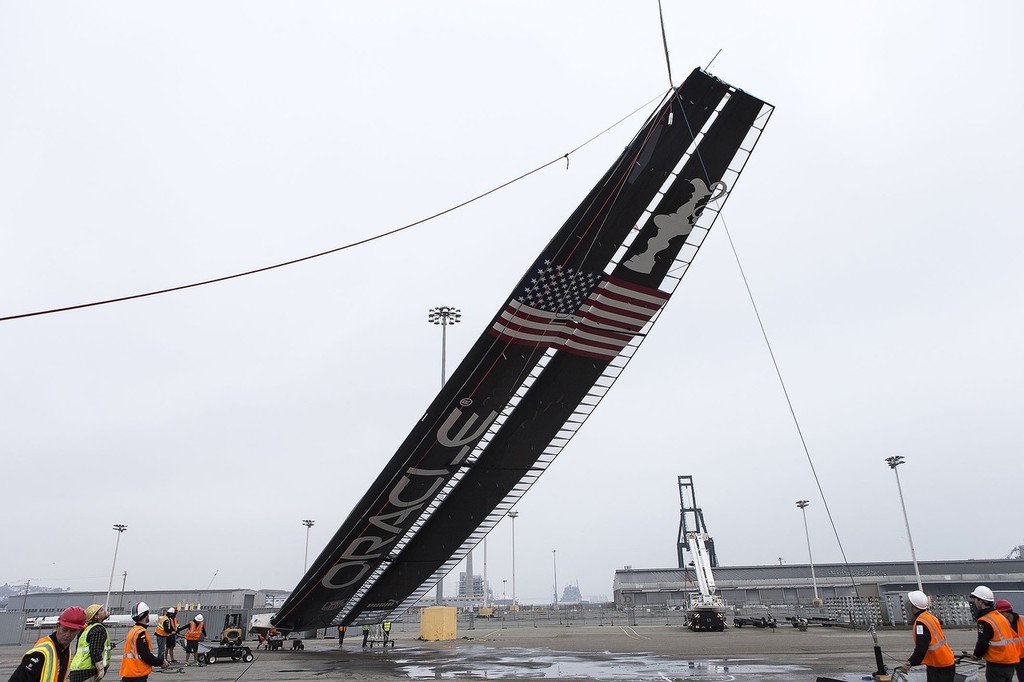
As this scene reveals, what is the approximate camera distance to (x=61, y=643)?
17.1ft

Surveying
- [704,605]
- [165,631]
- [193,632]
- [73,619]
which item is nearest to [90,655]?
[73,619]

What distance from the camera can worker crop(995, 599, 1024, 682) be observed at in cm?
757

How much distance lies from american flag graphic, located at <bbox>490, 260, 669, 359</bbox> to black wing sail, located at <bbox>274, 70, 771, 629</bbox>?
0.09 ft

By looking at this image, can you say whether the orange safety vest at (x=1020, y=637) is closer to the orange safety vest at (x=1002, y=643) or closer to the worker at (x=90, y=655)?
the orange safety vest at (x=1002, y=643)

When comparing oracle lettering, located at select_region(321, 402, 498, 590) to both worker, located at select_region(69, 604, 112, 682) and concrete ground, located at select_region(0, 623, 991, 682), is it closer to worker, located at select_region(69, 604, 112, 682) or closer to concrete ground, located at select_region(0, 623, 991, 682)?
concrete ground, located at select_region(0, 623, 991, 682)

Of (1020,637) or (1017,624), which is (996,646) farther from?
Answer: (1017,624)

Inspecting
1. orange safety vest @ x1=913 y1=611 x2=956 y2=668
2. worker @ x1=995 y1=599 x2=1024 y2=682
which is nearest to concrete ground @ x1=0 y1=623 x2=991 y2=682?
worker @ x1=995 y1=599 x2=1024 y2=682

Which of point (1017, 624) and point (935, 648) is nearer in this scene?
point (935, 648)

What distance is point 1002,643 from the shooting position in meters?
7.53

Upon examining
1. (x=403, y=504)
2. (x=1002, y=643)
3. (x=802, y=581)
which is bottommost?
(x=802, y=581)

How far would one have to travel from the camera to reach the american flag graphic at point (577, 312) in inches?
606

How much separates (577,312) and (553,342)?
101cm

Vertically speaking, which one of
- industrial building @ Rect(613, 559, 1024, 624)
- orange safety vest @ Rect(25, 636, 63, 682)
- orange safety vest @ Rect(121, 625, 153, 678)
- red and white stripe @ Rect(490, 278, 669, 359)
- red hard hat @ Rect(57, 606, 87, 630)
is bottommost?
industrial building @ Rect(613, 559, 1024, 624)

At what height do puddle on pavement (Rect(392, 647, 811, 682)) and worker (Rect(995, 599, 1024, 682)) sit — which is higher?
worker (Rect(995, 599, 1024, 682))
